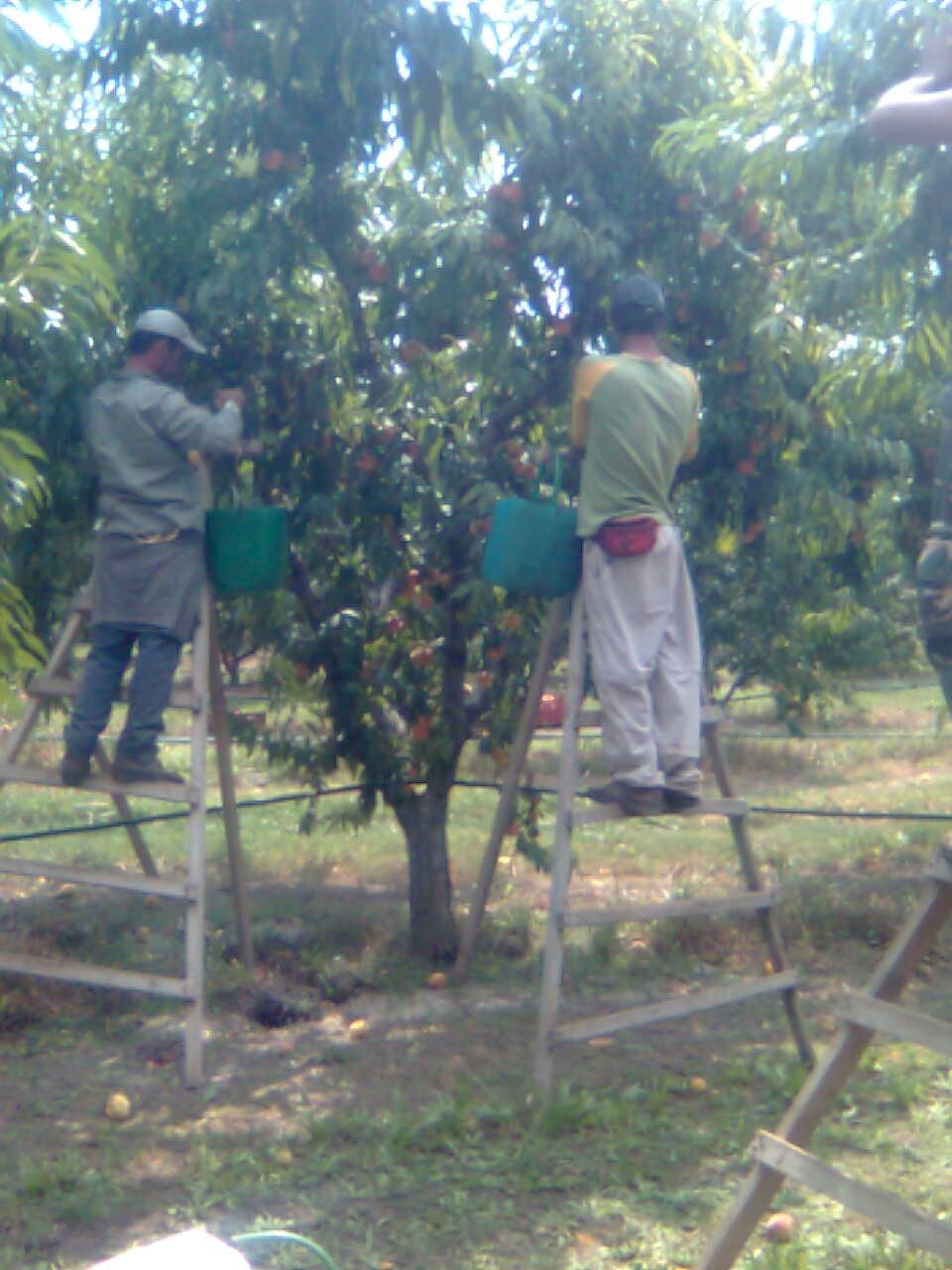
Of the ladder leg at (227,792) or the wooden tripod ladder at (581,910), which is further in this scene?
the ladder leg at (227,792)

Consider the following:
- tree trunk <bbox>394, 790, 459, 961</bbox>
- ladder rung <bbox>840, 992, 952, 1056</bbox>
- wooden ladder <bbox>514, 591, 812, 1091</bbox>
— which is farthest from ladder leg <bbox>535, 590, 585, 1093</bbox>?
ladder rung <bbox>840, 992, 952, 1056</bbox>

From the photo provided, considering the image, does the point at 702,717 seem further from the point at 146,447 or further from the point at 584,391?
the point at 146,447

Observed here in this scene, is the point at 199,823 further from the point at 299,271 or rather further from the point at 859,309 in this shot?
the point at 859,309

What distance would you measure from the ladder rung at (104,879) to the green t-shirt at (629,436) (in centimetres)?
178

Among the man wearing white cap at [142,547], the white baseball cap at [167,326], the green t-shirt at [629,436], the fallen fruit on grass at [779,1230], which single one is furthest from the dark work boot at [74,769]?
the fallen fruit on grass at [779,1230]

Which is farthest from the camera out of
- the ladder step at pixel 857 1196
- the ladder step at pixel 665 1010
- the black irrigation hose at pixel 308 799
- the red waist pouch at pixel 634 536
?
the black irrigation hose at pixel 308 799

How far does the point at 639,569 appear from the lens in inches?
195

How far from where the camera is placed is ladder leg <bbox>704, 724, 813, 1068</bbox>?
535 cm

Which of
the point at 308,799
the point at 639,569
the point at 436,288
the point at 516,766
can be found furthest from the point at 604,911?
the point at 308,799

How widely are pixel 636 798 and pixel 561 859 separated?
0.34 metres

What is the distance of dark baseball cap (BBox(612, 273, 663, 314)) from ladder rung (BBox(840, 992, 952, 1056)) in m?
2.61

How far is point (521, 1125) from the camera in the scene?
4676 mm

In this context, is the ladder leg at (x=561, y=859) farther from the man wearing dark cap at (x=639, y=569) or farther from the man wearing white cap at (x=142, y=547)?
the man wearing white cap at (x=142, y=547)

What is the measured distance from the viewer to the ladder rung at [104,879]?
16.3ft
